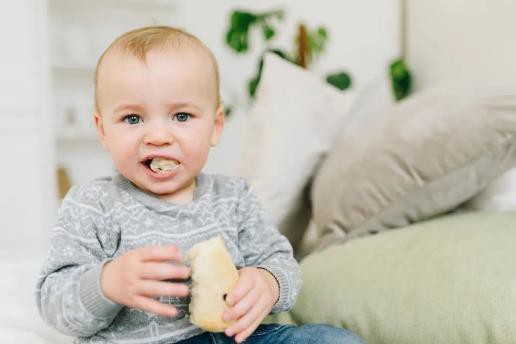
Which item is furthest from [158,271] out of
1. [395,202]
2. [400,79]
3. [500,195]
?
[400,79]

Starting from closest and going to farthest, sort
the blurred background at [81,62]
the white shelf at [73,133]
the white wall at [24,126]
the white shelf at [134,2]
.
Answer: the blurred background at [81,62] < the white wall at [24,126] < the white shelf at [73,133] < the white shelf at [134,2]

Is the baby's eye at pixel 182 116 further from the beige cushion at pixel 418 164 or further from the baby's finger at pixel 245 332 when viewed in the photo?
the beige cushion at pixel 418 164

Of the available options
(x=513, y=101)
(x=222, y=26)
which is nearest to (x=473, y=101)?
(x=513, y=101)

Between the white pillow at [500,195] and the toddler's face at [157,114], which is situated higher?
the toddler's face at [157,114]

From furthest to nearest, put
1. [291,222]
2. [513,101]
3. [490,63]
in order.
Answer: [490,63] < [291,222] < [513,101]

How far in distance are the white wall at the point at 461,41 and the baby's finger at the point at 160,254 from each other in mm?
1105

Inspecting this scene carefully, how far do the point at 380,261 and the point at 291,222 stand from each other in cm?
57

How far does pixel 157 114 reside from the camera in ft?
2.68

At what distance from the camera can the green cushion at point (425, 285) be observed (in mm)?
838

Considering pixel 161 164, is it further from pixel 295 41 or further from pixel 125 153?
pixel 295 41

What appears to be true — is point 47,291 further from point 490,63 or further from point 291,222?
point 490,63

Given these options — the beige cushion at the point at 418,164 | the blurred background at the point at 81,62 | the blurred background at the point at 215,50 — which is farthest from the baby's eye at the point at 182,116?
the blurred background at the point at 81,62

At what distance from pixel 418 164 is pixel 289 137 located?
0.42 m

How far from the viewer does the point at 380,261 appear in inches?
40.3
